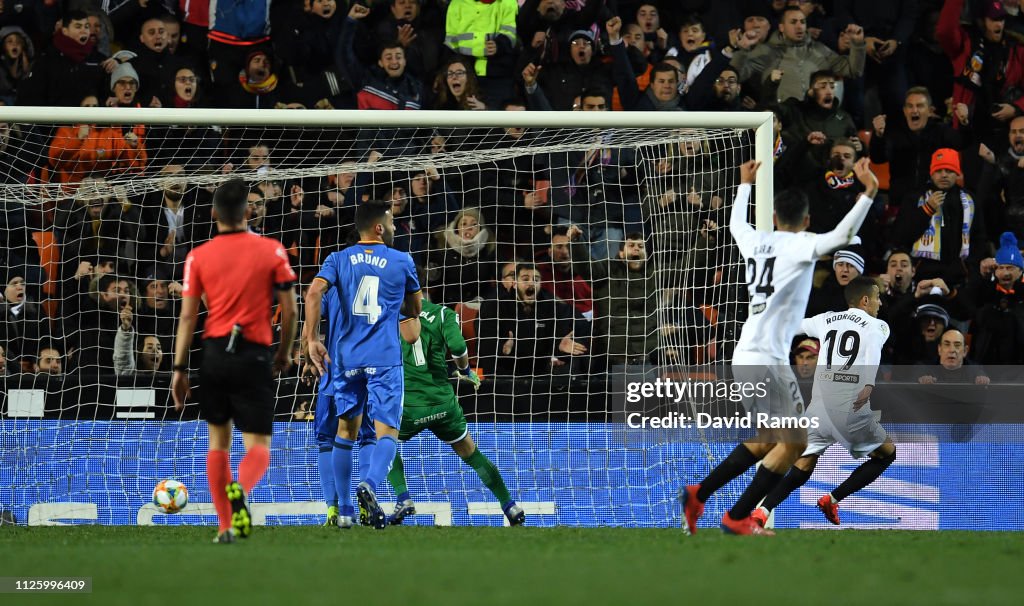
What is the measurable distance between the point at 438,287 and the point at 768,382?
4.27 m

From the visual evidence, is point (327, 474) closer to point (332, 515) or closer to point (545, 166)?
point (332, 515)

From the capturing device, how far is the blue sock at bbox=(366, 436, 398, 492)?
8.40m

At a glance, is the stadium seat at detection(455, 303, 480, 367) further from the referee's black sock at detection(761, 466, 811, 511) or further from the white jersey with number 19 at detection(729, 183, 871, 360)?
the white jersey with number 19 at detection(729, 183, 871, 360)

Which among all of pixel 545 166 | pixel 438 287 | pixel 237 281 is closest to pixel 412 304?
pixel 237 281

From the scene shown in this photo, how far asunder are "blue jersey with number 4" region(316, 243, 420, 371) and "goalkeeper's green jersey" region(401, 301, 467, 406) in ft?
3.13

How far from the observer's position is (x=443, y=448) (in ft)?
34.7

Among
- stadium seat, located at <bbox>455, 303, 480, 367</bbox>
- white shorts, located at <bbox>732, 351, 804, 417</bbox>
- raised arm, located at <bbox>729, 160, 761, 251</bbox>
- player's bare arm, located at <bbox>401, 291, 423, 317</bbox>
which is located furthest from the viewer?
stadium seat, located at <bbox>455, 303, 480, 367</bbox>

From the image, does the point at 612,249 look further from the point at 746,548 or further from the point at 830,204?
the point at 746,548

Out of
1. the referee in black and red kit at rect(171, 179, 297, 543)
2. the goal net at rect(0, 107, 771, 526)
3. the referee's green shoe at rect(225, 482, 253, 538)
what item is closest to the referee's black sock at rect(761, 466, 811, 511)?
the goal net at rect(0, 107, 771, 526)

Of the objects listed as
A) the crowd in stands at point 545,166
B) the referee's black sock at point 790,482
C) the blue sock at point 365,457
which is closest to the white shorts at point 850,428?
the referee's black sock at point 790,482

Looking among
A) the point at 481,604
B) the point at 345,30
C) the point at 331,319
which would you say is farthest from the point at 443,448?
the point at 481,604

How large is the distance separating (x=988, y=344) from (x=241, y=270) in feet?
24.8

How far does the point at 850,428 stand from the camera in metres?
9.74

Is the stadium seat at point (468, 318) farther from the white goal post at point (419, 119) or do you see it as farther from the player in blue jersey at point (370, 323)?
the player in blue jersey at point (370, 323)
